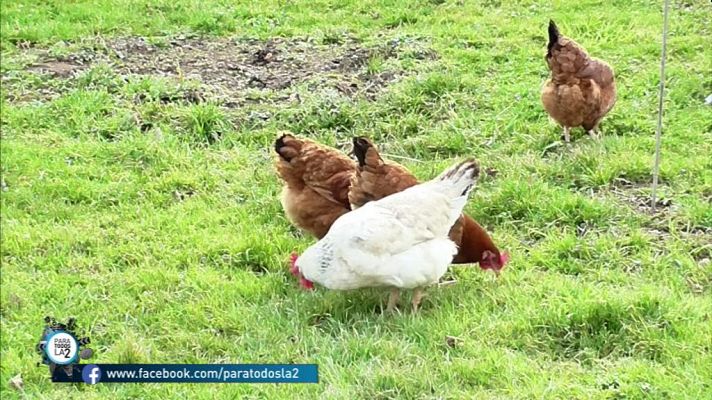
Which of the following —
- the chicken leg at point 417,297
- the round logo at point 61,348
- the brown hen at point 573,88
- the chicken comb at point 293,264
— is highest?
the round logo at point 61,348

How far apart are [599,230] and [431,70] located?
5.90 feet

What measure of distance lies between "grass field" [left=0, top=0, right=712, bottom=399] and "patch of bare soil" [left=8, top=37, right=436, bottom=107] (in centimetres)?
2

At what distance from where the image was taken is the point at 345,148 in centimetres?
460

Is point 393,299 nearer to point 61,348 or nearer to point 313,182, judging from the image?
point 313,182

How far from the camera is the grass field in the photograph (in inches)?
113

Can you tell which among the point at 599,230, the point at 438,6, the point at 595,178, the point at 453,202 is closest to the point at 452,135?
the point at 595,178

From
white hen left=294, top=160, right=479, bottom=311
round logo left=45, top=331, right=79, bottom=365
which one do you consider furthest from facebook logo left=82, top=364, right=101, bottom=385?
white hen left=294, top=160, right=479, bottom=311

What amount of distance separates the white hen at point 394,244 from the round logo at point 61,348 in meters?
0.91

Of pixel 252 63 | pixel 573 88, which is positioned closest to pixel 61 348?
pixel 573 88

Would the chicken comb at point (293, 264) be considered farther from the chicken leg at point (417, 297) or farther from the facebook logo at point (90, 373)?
the facebook logo at point (90, 373)

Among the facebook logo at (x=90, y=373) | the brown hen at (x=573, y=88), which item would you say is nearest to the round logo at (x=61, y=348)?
the facebook logo at (x=90, y=373)

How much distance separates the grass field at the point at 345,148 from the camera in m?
2.87

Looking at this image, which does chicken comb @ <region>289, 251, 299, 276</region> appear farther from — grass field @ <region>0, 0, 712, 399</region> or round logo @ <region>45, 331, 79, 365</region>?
round logo @ <region>45, 331, 79, 365</region>

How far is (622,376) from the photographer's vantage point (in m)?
2.88
